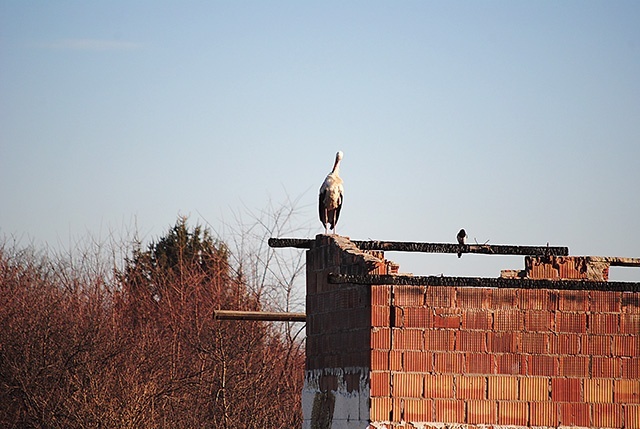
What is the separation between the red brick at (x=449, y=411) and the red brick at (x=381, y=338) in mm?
622

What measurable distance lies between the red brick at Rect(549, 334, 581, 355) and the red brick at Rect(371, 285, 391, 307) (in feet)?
4.61

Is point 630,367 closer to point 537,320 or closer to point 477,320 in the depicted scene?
point 537,320

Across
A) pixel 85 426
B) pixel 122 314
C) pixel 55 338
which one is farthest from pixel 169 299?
pixel 85 426

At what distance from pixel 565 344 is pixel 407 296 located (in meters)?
1.39

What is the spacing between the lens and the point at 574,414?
388 inches

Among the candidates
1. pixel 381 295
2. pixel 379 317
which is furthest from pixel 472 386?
pixel 381 295

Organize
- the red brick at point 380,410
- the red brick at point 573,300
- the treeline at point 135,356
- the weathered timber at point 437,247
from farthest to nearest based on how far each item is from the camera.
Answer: the treeline at point 135,356 < the weathered timber at point 437,247 < the red brick at point 573,300 < the red brick at point 380,410

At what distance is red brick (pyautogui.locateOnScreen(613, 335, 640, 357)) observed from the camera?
9.96 m

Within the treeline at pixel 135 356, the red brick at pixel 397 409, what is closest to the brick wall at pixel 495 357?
the red brick at pixel 397 409

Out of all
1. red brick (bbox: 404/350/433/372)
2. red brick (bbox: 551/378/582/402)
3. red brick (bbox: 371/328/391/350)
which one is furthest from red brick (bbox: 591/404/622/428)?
red brick (bbox: 371/328/391/350)

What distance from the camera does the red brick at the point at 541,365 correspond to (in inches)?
388

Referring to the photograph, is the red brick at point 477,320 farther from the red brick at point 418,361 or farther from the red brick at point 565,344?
the red brick at point 565,344

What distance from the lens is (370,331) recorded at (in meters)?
9.76

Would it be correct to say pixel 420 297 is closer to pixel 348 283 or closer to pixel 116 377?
pixel 348 283
